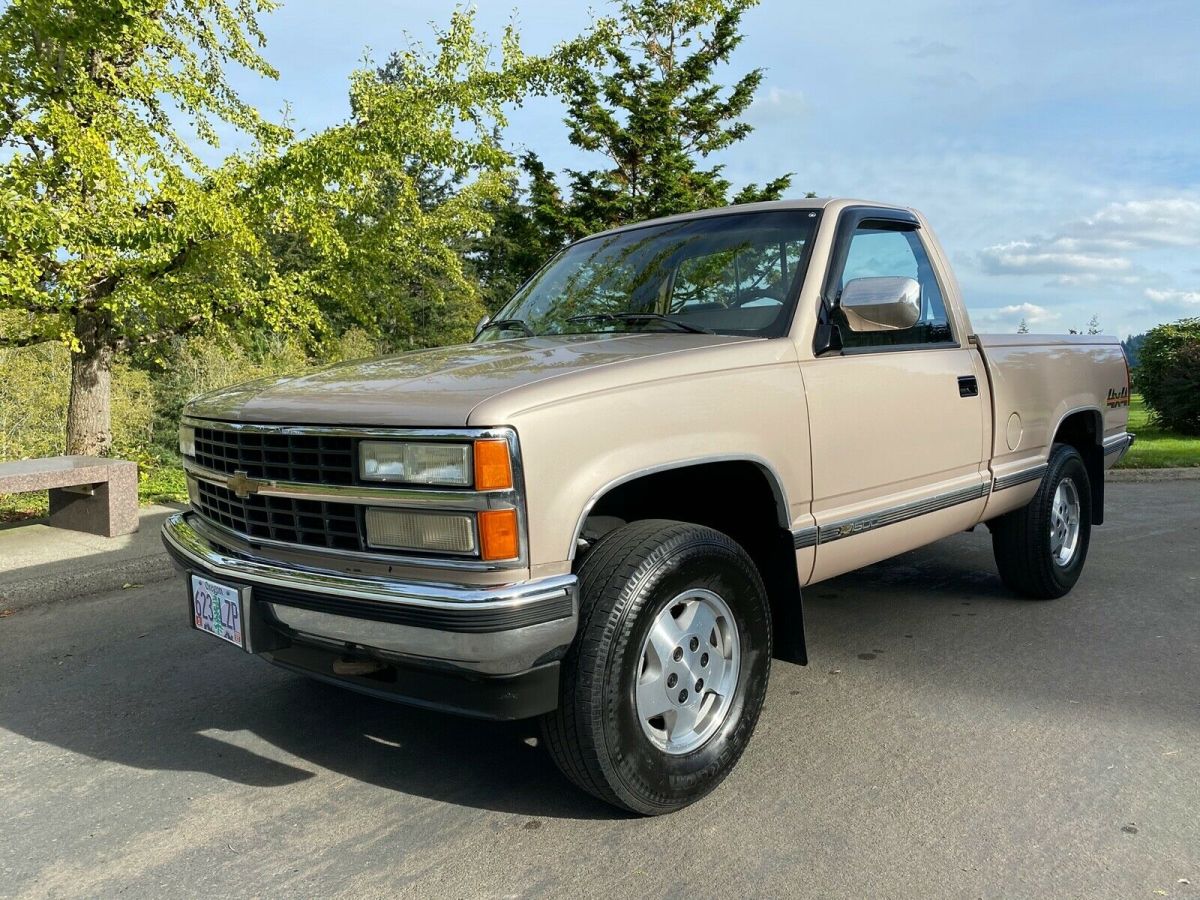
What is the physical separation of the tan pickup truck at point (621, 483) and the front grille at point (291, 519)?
11mm

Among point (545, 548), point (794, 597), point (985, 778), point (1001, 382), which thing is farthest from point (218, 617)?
point (1001, 382)

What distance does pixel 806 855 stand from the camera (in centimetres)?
256

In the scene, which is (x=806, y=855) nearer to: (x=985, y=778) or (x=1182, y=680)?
(x=985, y=778)

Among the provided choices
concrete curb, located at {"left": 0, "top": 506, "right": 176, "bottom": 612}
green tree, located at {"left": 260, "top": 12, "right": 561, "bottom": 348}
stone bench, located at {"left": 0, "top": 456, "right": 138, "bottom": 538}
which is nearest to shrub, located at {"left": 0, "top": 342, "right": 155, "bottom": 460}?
green tree, located at {"left": 260, "top": 12, "right": 561, "bottom": 348}

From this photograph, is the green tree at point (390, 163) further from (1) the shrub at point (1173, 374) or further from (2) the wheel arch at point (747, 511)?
(1) the shrub at point (1173, 374)

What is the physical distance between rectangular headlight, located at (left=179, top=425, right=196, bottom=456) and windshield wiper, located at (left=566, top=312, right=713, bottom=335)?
1.53 meters

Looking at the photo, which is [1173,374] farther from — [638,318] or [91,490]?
[91,490]

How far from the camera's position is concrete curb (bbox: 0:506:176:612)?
18.6ft

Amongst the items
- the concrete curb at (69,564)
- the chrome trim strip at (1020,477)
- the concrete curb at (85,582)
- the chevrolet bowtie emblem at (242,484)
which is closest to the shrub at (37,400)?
the concrete curb at (69,564)

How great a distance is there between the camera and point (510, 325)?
411 cm

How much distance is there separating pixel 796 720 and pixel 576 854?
1.23 m

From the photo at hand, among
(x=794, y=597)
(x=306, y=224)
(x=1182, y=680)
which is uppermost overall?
(x=306, y=224)

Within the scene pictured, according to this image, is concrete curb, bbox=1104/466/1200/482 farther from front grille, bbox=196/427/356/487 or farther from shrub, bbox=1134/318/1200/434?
front grille, bbox=196/427/356/487

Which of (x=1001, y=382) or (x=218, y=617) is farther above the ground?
(x=1001, y=382)
